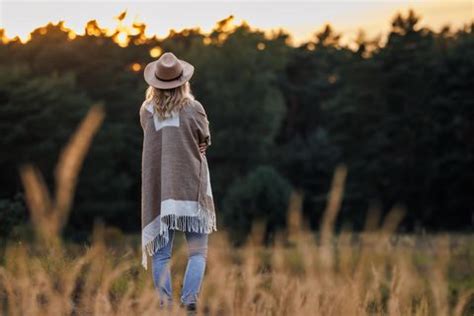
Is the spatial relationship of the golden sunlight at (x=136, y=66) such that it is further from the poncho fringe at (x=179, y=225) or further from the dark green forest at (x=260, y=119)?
the poncho fringe at (x=179, y=225)

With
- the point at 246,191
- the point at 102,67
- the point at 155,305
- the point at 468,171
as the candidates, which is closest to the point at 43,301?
the point at 155,305

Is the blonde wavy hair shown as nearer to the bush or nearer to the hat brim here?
the hat brim

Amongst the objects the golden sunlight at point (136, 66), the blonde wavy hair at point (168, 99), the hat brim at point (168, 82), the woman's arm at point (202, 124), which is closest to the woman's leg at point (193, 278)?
the woman's arm at point (202, 124)

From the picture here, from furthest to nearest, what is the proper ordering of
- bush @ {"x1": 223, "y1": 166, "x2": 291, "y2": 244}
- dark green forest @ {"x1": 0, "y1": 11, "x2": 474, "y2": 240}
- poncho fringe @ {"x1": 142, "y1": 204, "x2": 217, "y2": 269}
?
dark green forest @ {"x1": 0, "y1": 11, "x2": 474, "y2": 240} < bush @ {"x1": 223, "y1": 166, "x2": 291, "y2": 244} < poncho fringe @ {"x1": 142, "y1": 204, "x2": 217, "y2": 269}

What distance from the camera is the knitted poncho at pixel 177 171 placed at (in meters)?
7.12

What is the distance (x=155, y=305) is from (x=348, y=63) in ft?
184

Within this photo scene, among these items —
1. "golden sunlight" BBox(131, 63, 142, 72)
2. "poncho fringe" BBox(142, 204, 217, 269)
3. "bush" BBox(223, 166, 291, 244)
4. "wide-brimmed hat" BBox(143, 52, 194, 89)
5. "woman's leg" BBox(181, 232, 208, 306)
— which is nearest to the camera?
"woman's leg" BBox(181, 232, 208, 306)

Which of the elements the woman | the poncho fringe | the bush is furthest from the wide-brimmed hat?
the bush

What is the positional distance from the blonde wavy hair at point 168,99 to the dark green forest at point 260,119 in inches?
1444

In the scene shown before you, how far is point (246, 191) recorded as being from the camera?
1409 inches

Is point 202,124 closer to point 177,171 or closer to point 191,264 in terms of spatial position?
point 177,171

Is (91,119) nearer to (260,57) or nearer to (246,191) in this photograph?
(246,191)

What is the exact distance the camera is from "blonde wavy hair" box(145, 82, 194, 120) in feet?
23.3

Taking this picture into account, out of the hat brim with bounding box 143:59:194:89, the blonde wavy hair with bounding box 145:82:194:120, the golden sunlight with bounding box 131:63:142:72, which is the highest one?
the golden sunlight with bounding box 131:63:142:72
